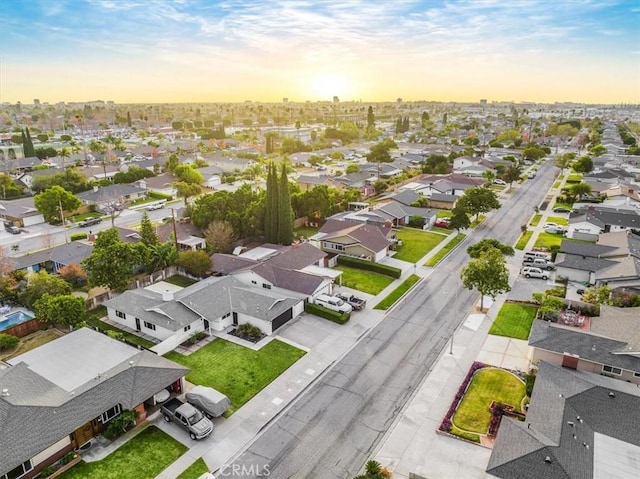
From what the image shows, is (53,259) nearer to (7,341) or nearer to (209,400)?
(7,341)

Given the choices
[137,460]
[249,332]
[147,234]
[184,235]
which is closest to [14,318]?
[147,234]

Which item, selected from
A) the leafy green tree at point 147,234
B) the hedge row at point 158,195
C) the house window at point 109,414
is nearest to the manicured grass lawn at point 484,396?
the house window at point 109,414

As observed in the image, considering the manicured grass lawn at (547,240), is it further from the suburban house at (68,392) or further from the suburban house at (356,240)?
the suburban house at (68,392)

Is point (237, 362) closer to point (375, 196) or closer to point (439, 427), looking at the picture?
point (439, 427)

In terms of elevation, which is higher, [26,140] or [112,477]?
[26,140]

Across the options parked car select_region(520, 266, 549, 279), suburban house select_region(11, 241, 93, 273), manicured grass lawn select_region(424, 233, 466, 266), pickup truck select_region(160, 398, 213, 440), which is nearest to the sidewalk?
pickup truck select_region(160, 398, 213, 440)

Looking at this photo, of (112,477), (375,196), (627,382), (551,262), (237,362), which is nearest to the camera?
(112,477)

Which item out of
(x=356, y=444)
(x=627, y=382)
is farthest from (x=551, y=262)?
(x=356, y=444)
